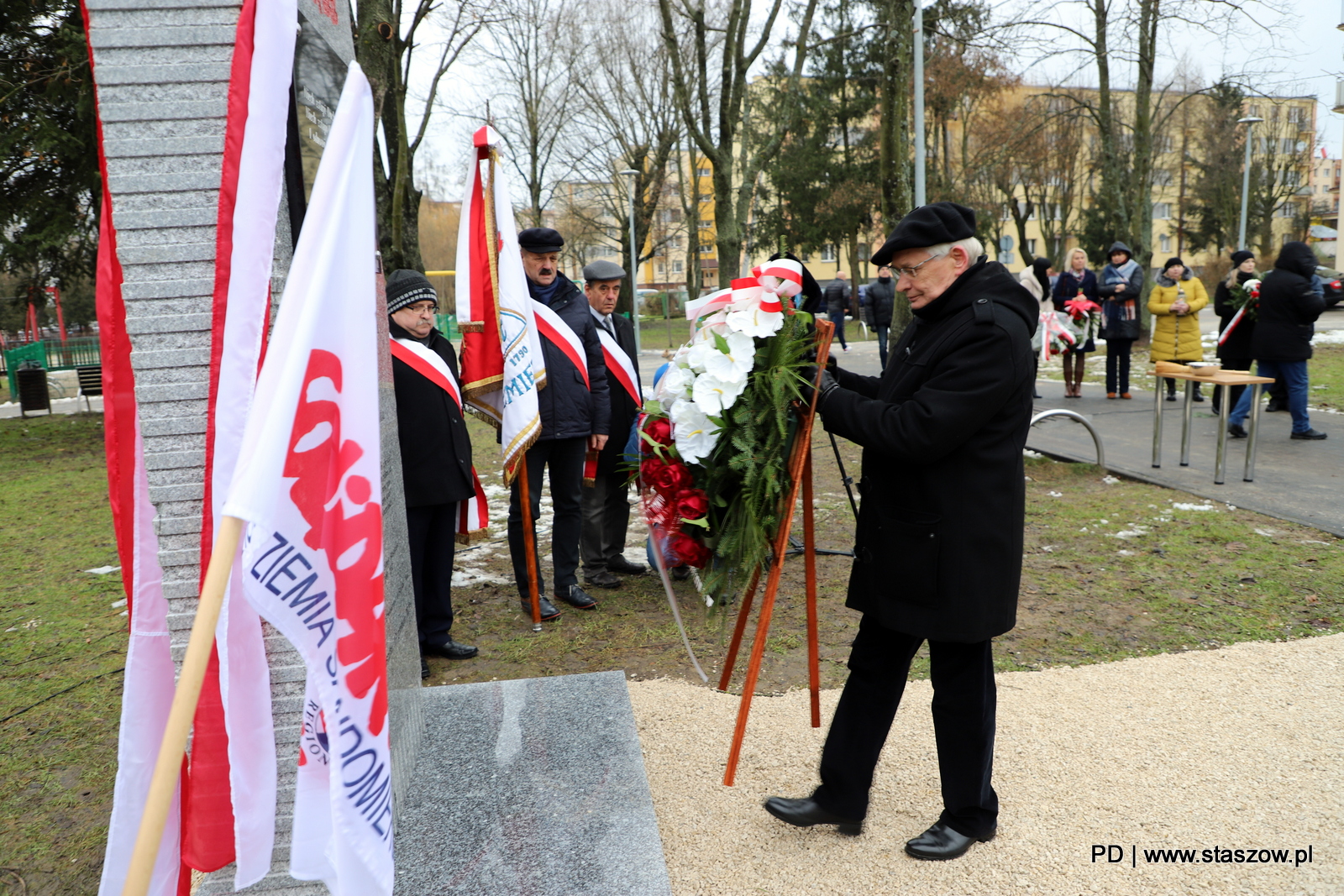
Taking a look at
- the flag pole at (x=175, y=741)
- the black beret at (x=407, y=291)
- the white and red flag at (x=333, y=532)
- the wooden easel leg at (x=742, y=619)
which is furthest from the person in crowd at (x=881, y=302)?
the flag pole at (x=175, y=741)

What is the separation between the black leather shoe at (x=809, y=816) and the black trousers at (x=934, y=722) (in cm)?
3

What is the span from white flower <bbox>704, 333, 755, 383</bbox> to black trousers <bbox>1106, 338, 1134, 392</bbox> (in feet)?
38.6

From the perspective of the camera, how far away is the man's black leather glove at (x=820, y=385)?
9.43 feet

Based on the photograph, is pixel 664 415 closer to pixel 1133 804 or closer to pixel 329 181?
pixel 329 181

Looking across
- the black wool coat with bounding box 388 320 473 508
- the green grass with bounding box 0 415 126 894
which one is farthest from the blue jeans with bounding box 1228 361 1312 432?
the green grass with bounding box 0 415 126 894

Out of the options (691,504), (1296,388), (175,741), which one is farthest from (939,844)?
(1296,388)

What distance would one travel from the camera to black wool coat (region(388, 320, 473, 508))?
462 centimetres

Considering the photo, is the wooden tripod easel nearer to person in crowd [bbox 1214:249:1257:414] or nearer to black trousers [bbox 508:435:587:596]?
black trousers [bbox 508:435:587:596]

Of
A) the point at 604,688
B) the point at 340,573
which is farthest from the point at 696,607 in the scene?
the point at 340,573

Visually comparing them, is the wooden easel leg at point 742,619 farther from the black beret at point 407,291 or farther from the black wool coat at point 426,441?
the black beret at point 407,291

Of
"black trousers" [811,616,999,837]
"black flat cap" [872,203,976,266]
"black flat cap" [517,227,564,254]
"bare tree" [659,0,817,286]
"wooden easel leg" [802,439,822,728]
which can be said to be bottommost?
"black trousers" [811,616,999,837]

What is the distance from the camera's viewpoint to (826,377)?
9.59ft

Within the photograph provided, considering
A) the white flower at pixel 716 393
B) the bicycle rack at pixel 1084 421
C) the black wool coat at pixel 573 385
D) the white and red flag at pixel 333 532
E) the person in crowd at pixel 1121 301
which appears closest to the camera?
the white and red flag at pixel 333 532

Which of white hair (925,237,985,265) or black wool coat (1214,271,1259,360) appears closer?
white hair (925,237,985,265)
